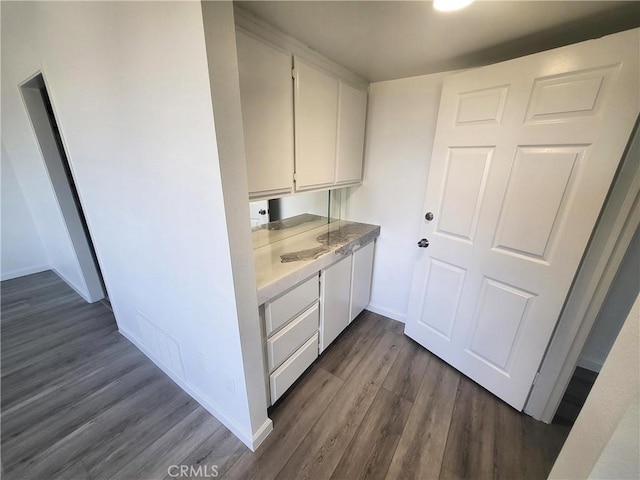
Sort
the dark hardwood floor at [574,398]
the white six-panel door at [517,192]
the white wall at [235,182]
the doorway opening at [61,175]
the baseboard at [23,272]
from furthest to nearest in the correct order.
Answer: the baseboard at [23,272] < the doorway opening at [61,175] < the dark hardwood floor at [574,398] < the white six-panel door at [517,192] < the white wall at [235,182]

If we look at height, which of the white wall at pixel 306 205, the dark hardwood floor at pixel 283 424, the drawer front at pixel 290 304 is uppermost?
the white wall at pixel 306 205

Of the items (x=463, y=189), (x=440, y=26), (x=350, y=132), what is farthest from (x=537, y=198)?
(x=350, y=132)

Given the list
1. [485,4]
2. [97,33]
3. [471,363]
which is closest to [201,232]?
[97,33]

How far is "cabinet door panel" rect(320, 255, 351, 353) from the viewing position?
165 centimetres

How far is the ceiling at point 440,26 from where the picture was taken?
0.96 meters

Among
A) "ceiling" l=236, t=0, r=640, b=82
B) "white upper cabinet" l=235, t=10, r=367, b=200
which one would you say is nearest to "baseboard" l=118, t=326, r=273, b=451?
"white upper cabinet" l=235, t=10, r=367, b=200

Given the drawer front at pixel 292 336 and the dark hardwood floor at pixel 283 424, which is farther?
the drawer front at pixel 292 336

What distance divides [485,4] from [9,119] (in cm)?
369

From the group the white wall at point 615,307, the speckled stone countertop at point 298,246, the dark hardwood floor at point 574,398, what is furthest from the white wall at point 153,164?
the white wall at point 615,307

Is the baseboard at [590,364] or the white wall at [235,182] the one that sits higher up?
the white wall at [235,182]

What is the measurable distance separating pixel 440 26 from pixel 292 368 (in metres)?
1.94

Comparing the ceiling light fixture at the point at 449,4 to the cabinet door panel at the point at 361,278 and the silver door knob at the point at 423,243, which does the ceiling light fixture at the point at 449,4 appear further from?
the cabinet door panel at the point at 361,278

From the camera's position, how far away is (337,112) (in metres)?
1.62

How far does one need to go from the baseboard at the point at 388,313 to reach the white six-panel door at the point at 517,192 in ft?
→ 1.56
